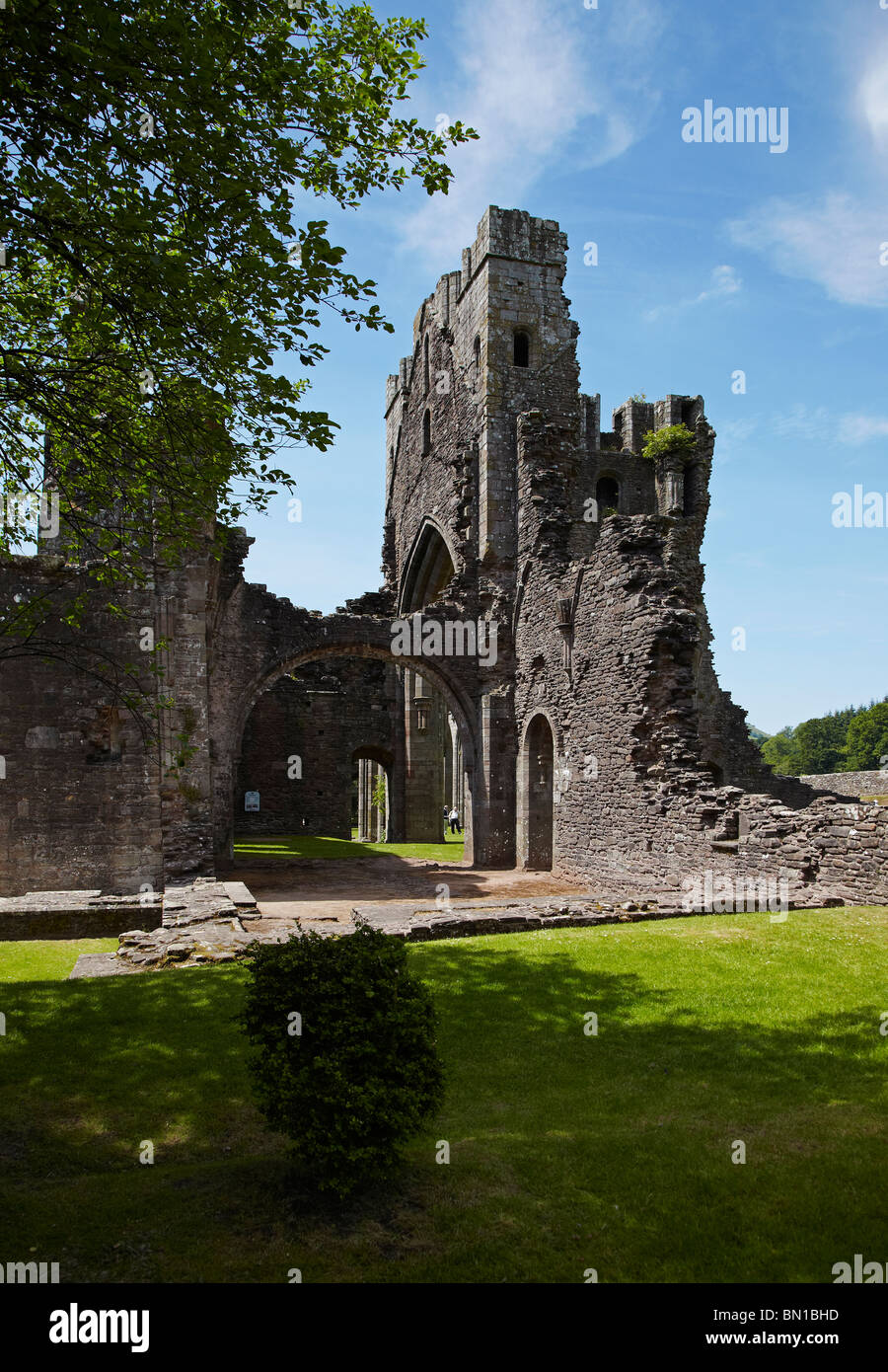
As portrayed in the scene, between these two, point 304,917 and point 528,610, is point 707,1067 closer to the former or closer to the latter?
point 304,917

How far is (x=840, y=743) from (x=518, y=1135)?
97.6 meters

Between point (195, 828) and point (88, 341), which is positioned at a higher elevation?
point (88, 341)

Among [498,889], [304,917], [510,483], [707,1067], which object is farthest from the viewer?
[510,483]

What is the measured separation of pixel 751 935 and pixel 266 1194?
6.14 metres

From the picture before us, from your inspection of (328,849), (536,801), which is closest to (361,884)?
(536,801)

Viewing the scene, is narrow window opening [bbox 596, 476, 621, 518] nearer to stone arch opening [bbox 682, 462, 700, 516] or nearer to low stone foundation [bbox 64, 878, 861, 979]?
stone arch opening [bbox 682, 462, 700, 516]

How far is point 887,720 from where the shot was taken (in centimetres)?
7719

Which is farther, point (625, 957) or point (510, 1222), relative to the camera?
point (625, 957)

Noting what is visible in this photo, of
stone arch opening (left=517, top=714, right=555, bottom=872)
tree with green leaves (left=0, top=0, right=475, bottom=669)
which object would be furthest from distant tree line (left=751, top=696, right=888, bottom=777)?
tree with green leaves (left=0, top=0, right=475, bottom=669)

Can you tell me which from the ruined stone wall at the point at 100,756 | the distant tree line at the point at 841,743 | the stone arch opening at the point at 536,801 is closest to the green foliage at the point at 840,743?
the distant tree line at the point at 841,743

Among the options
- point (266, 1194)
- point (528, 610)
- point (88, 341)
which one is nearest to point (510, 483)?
point (528, 610)

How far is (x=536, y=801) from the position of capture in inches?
822

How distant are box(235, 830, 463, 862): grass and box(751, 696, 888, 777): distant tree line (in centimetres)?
4369

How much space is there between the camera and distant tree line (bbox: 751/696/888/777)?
76.1 m
